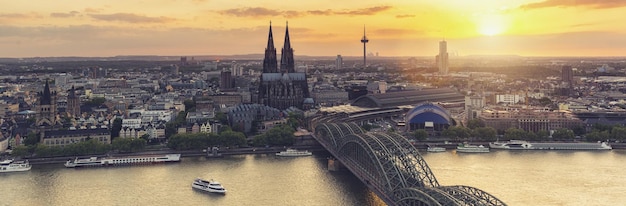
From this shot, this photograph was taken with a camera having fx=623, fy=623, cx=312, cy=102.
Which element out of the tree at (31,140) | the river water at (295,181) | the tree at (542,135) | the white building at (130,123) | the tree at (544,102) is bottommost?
the river water at (295,181)

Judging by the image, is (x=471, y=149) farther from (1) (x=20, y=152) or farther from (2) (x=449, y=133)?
(1) (x=20, y=152)

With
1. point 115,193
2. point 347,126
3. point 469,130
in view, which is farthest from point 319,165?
point 469,130

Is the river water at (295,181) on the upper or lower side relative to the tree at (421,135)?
lower

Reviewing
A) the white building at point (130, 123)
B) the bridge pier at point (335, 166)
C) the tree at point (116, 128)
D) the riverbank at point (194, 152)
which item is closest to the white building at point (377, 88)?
the white building at point (130, 123)

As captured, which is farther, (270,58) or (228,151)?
(270,58)

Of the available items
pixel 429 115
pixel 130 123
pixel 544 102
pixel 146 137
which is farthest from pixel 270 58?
pixel 544 102

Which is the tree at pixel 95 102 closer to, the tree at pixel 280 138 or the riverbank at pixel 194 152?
the riverbank at pixel 194 152

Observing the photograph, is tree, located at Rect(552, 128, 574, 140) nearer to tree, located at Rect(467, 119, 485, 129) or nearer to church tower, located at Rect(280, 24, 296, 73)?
tree, located at Rect(467, 119, 485, 129)
